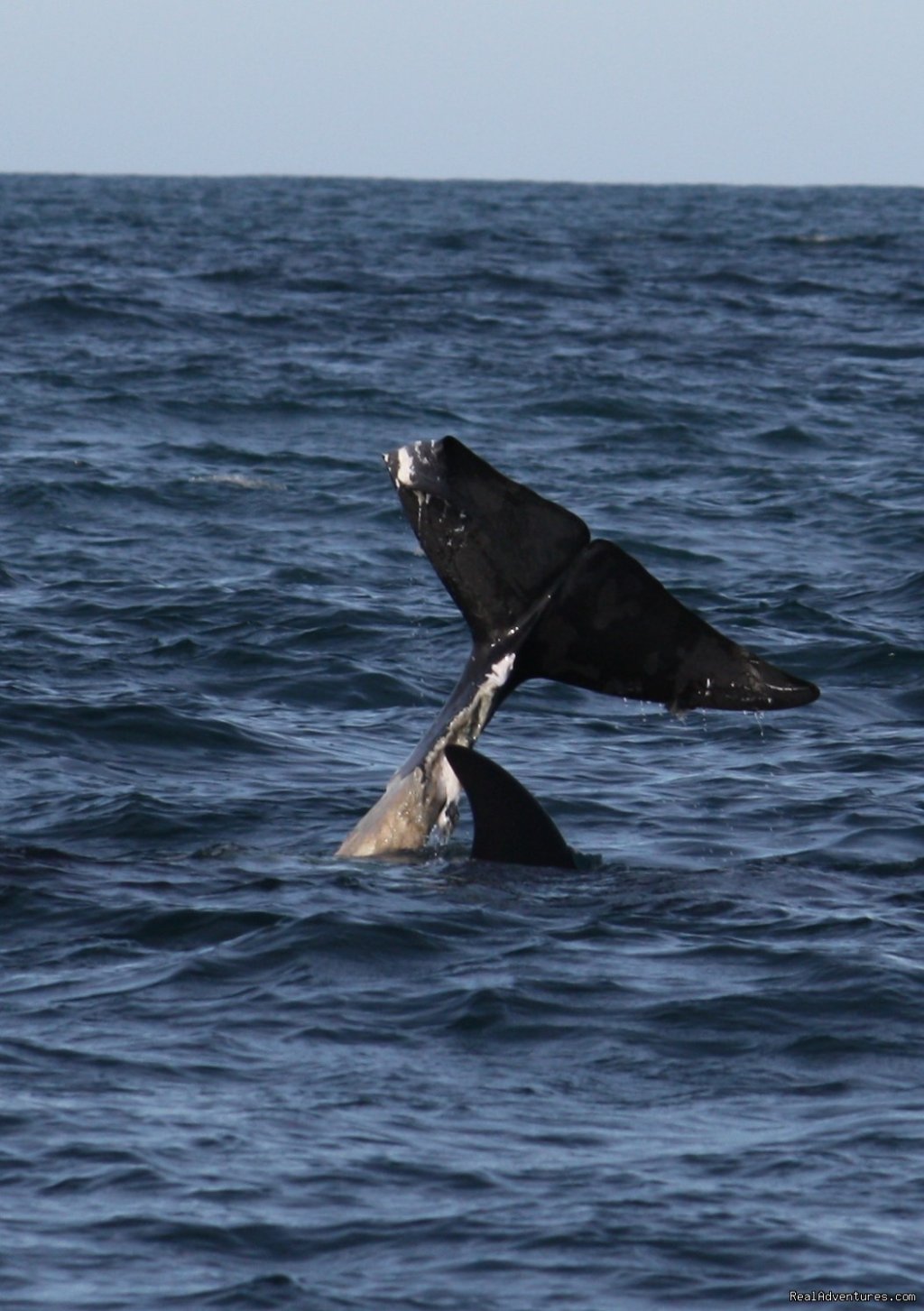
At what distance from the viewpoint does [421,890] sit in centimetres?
1058

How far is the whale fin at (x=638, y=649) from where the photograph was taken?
10227 mm

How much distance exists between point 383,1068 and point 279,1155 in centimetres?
89

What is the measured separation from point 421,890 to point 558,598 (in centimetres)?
151

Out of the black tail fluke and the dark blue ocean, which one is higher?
the black tail fluke

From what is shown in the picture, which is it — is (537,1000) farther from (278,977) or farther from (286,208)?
(286,208)

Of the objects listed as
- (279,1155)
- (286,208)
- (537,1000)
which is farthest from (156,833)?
(286,208)

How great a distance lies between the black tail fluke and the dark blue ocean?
3.55 feet

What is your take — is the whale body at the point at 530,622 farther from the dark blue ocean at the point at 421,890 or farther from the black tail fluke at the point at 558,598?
the dark blue ocean at the point at 421,890

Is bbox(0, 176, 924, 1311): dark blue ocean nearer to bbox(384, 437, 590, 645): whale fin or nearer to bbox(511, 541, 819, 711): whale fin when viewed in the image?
bbox(511, 541, 819, 711): whale fin

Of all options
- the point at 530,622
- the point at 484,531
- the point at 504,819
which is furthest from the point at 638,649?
the point at 504,819

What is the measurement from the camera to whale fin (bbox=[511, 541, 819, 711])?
10227mm

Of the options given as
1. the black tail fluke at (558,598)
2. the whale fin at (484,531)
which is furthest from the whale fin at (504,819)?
the whale fin at (484,531)

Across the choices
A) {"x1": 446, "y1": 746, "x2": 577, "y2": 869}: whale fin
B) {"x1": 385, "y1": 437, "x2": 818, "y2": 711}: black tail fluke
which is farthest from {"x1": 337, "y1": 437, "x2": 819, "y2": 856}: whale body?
{"x1": 446, "y1": 746, "x2": 577, "y2": 869}: whale fin

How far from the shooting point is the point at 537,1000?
30.1 feet
